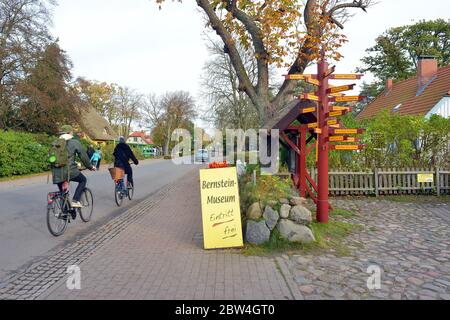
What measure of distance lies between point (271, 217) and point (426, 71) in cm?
2486

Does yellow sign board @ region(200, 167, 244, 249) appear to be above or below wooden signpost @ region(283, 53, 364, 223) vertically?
below

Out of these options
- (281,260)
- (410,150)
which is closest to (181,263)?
(281,260)

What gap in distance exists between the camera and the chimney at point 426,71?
80.7ft

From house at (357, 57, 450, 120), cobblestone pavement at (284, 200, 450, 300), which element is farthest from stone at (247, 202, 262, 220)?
house at (357, 57, 450, 120)

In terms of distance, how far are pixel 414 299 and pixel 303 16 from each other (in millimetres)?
8105

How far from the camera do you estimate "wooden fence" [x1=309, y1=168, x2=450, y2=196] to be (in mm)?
11047

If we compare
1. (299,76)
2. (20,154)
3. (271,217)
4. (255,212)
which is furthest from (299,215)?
(20,154)

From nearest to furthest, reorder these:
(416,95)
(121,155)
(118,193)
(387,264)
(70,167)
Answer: (387,264), (70,167), (118,193), (121,155), (416,95)

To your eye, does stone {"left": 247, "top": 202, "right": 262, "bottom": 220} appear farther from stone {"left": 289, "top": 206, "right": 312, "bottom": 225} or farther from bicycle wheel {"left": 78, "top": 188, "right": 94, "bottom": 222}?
bicycle wheel {"left": 78, "top": 188, "right": 94, "bottom": 222}

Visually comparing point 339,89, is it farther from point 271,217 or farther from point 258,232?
point 258,232

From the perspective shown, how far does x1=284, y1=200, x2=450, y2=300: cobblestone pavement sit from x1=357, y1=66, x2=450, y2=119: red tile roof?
37.5ft

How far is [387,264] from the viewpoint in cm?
477

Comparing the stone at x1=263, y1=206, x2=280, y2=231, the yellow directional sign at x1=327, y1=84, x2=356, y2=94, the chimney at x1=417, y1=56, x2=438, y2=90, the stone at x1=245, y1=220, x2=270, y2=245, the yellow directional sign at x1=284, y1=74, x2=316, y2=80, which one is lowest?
the stone at x1=245, y1=220, x2=270, y2=245
